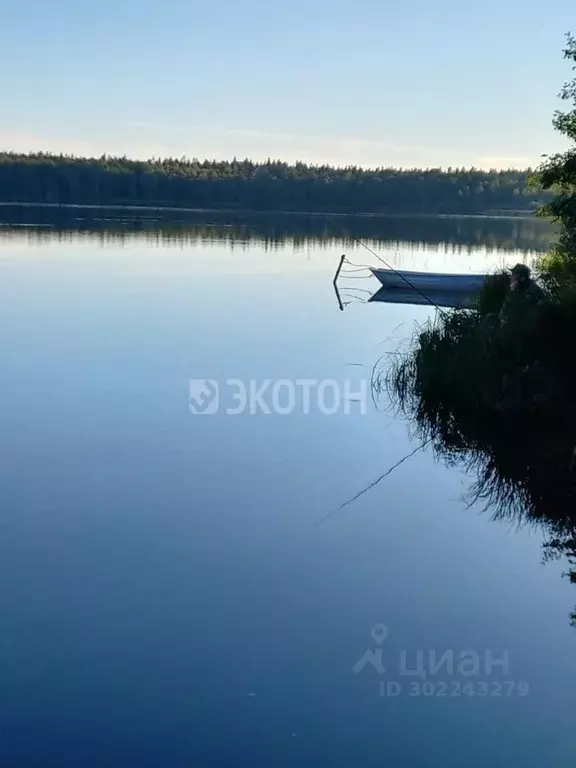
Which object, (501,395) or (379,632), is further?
(501,395)

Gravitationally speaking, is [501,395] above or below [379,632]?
above

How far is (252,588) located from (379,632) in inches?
28.1

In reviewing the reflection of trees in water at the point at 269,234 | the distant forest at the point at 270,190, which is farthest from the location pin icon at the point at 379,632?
the distant forest at the point at 270,190

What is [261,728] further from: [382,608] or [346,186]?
[346,186]

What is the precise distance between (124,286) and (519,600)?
47.8 ft

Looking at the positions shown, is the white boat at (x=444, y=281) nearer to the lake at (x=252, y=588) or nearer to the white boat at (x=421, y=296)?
the white boat at (x=421, y=296)

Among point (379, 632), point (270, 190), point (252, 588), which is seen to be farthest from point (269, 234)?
point (379, 632)

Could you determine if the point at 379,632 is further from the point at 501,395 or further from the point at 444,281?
the point at 444,281

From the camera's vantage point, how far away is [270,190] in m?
64.3

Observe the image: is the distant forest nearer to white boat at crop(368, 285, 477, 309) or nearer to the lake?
white boat at crop(368, 285, 477, 309)

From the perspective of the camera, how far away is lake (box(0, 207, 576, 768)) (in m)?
3.45

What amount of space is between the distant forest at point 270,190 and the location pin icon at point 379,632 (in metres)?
59.2

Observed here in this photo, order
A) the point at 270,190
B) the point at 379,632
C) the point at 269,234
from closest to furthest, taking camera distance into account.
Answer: the point at 379,632
the point at 269,234
the point at 270,190

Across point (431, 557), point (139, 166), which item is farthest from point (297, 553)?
point (139, 166)
